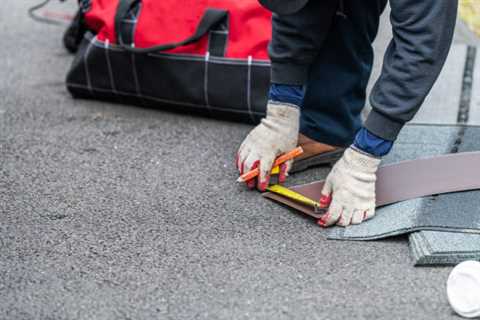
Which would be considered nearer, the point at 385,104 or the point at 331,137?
the point at 385,104

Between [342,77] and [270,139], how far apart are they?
25 centimetres

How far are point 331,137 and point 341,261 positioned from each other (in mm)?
509

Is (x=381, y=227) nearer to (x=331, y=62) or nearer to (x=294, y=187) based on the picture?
(x=294, y=187)

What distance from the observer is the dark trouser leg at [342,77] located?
192 centimetres

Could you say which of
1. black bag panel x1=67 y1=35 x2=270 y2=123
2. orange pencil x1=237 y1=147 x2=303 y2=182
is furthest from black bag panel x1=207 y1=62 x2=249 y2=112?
orange pencil x1=237 y1=147 x2=303 y2=182

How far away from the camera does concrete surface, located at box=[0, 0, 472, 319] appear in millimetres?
1454

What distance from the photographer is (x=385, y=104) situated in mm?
1642

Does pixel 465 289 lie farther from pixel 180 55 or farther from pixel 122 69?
pixel 122 69

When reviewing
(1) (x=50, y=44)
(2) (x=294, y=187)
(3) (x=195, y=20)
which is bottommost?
(1) (x=50, y=44)

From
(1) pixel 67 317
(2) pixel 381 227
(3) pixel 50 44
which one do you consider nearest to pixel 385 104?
(2) pixel 381 227

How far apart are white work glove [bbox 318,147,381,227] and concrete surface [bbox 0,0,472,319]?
6 centimetres

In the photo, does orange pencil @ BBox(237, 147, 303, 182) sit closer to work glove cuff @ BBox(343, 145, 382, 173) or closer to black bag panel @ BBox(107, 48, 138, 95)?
work glove cuff @ BBox(343, 145, 382, 173)

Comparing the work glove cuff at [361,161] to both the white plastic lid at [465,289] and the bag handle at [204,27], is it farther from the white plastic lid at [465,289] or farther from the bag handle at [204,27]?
the bag handle at [204,27]

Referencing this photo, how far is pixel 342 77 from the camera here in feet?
6.51
